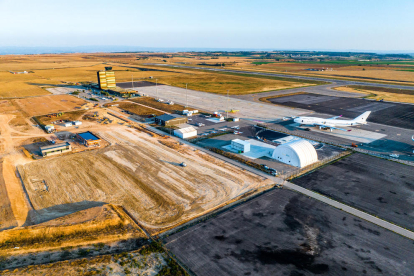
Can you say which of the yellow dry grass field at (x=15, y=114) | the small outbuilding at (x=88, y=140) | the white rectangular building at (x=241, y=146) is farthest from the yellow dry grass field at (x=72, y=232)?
the yellow dry grass field at (x=15, y=114)

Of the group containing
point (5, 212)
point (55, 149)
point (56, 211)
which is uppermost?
point (55, 149)

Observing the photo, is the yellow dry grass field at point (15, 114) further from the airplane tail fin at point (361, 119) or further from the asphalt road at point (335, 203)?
the airplane tail fin at point (361, 119)

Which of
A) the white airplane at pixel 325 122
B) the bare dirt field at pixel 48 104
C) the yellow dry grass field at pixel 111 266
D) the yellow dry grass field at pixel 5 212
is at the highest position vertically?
the white airplane at pixel 325 122

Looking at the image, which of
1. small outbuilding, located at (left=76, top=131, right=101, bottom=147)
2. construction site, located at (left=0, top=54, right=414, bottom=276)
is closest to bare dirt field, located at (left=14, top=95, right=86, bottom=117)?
construction site, located at (left=0, top=54, right=414, bottom=276)

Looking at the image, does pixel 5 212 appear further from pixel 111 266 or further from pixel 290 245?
pixel 290 245

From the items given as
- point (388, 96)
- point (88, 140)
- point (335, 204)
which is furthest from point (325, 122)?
point (388, 96)

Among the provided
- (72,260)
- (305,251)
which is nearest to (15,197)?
(72,260)

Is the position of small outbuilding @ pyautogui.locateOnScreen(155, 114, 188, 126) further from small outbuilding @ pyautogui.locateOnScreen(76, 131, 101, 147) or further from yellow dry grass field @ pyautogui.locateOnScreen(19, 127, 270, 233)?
small outbuilding @ pyautogui.locateOnScreen(76, 131, 101, 147)
